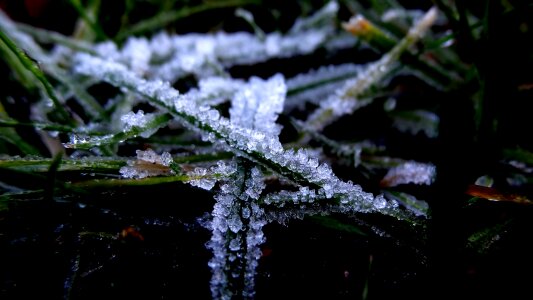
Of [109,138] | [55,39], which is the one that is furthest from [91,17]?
[109,138]

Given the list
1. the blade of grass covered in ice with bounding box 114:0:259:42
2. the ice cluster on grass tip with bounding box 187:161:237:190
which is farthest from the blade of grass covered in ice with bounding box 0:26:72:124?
the blade of grass covered in ice with bounding box 114:0:259:42

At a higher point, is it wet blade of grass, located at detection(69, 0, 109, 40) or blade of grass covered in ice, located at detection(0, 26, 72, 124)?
wet blade of grass, located at detection(69, 0, 109, 40)

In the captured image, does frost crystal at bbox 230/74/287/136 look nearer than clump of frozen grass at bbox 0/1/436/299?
No

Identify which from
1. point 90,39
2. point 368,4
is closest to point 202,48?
point 90,39

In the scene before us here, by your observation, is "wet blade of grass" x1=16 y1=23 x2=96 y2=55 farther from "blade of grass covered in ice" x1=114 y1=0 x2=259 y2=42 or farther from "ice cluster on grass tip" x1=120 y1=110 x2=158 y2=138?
"ice cluster on grass tip" x1=120 y1=110 x2=158 y2=138

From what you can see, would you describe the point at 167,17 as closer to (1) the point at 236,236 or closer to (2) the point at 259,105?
(2) the point at 259,105

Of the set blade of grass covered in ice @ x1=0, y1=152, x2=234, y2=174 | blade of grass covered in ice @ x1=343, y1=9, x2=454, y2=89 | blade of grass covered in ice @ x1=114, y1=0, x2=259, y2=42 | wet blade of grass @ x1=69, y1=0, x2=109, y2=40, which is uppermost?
blade of grass covered in ice @ x1=114, y1=0, x2=259, y2=42

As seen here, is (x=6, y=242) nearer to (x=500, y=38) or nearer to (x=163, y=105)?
(x=163, y=105)

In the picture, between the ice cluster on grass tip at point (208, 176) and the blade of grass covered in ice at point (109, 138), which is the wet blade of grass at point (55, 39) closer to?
the blade of grass covered in ice at point (109, 138)
